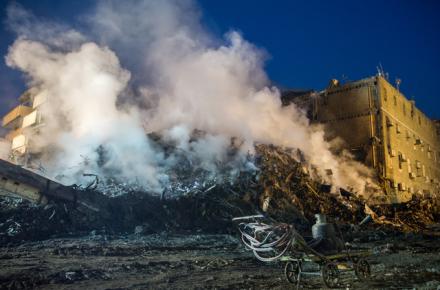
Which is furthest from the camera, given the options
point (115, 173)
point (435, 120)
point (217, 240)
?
point (435, 120)

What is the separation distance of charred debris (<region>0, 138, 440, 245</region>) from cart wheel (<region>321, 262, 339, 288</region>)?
6.84 metres

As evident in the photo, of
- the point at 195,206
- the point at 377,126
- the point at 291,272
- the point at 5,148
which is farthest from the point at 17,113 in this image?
the point at 291,272

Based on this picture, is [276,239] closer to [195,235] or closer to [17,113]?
[195,235]

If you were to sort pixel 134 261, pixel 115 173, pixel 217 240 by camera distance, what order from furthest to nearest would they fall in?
pixel 115 173, pixel 217 240, pixel 134 261

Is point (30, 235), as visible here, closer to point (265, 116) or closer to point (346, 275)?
point (346, 275)

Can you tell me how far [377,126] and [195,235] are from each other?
15537 millimetres

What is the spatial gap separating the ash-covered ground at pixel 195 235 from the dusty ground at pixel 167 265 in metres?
0.02

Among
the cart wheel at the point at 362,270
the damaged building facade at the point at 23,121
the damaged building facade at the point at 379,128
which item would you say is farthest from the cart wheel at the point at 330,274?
the damaged building facade at the point at 23,121

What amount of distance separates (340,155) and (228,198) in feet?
38.7

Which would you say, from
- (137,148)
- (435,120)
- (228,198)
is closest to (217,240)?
(228,198)

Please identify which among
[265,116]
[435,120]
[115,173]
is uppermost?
[435,120]

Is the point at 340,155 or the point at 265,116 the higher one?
the point at 265,116

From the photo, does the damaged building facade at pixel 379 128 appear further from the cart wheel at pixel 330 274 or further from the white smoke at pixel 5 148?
the cart wheel at pixel 330 274

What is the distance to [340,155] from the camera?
75.5ft
